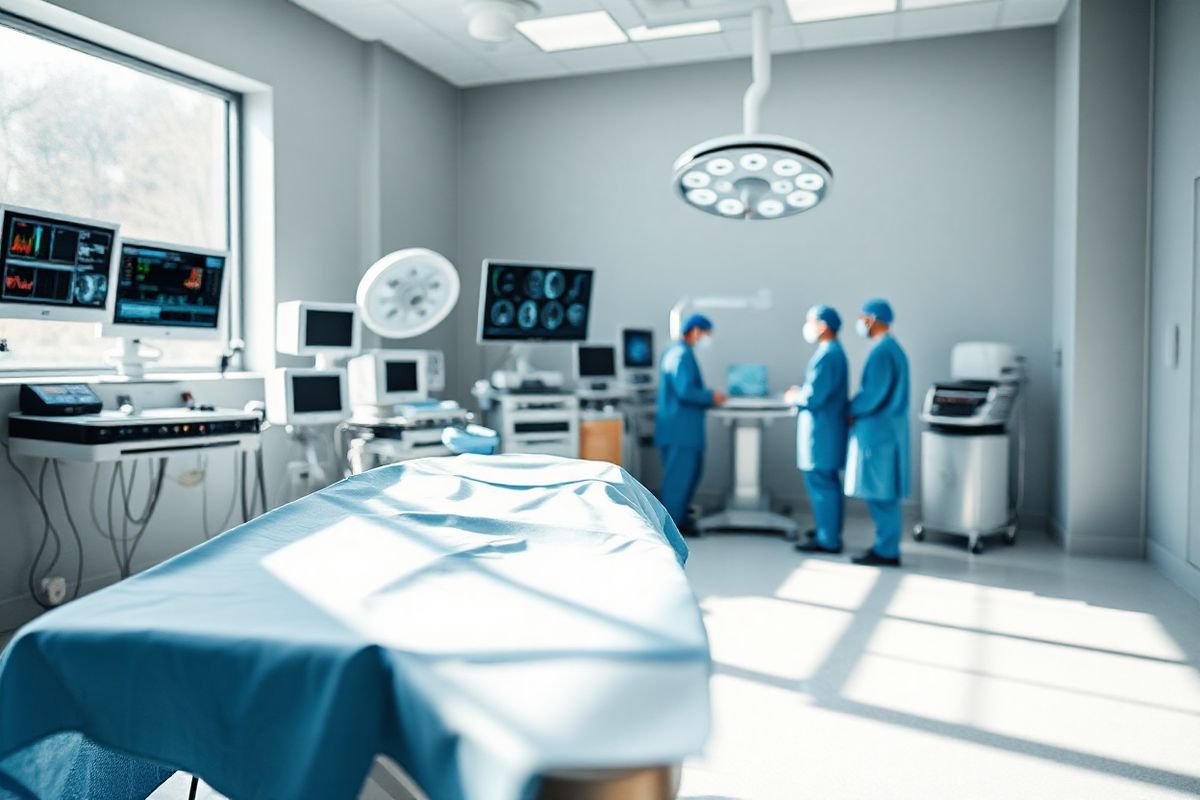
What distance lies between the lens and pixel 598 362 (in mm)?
5523

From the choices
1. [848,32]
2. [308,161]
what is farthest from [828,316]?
[308,161]

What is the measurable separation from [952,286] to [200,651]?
5.07 m

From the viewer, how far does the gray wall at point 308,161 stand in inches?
148

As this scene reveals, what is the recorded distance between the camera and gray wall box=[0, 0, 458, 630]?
377cm

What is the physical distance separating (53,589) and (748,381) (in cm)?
373

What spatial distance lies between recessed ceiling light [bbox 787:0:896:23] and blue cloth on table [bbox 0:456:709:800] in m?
4.19

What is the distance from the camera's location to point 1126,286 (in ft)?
14.6

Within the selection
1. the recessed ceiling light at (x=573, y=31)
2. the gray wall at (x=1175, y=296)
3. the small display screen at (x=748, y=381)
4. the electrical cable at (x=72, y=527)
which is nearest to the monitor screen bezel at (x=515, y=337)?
the small display screen at (x=748, y=381)

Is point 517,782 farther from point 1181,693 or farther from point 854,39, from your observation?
point 854,39

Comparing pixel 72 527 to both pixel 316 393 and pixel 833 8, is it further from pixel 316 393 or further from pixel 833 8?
pixel 833 8

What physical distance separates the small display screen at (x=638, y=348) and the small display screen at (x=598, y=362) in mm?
120

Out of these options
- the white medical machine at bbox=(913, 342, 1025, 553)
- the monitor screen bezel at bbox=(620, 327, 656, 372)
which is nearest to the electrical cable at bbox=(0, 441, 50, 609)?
the monitor screen bezel at bbox=(620, 327, 656, 372)

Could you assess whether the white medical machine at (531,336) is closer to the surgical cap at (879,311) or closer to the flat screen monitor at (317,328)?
the flat screen monitor at (317,328)

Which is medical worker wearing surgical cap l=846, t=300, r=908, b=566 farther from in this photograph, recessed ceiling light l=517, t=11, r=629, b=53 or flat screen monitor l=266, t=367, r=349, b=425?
flat screen monitor l=266, t=367, r=349, b=425
